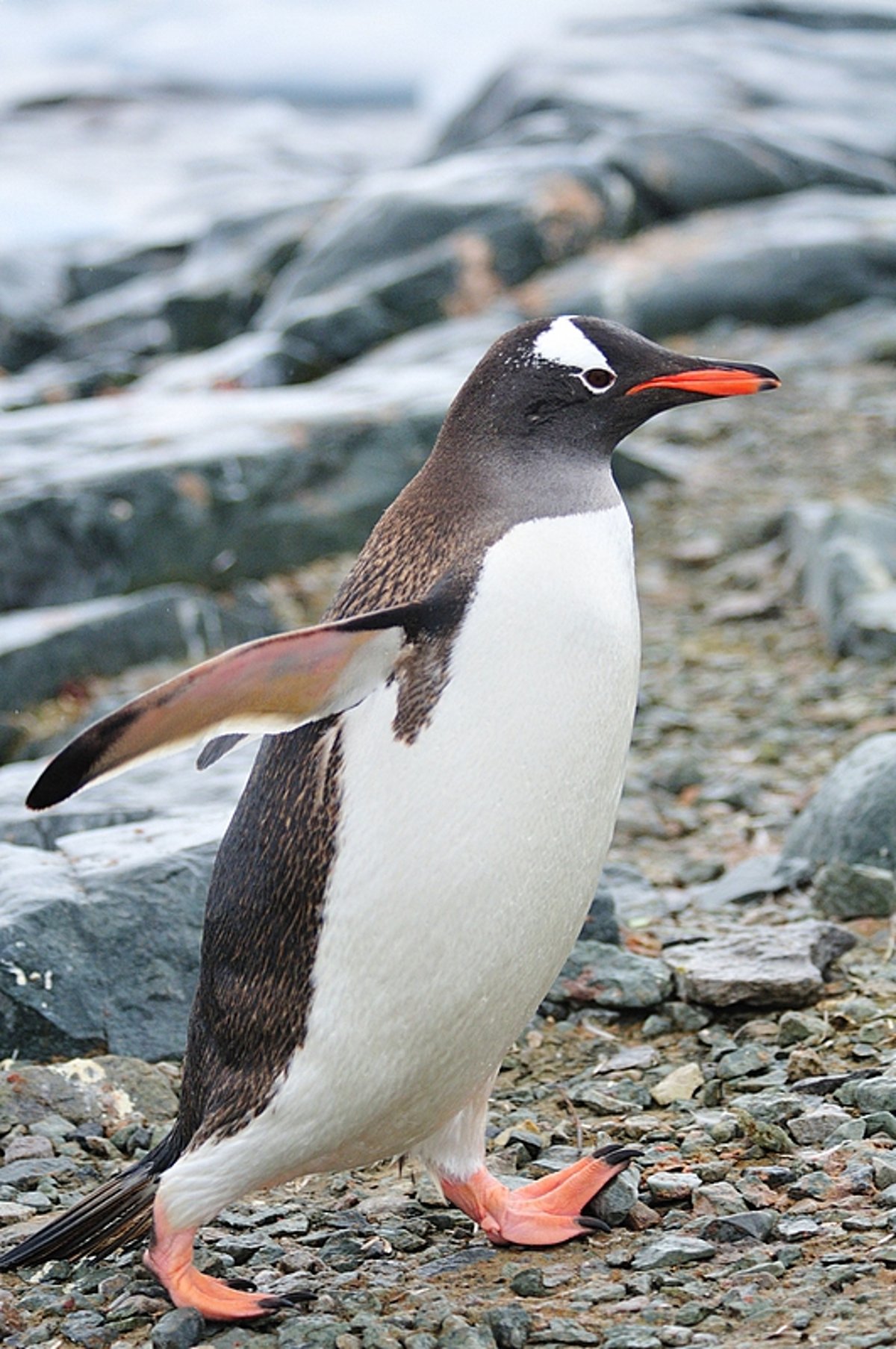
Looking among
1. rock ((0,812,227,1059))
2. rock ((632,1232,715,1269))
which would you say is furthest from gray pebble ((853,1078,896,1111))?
rock ((0,812,227,1059))

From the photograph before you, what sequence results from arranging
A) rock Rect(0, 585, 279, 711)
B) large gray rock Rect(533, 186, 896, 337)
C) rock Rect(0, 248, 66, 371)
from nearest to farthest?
rock Rect(0, 585, 279, 711)
large gray rock Rect(533, 186, 896, 337)
rock Rect(0, 248, 66, 371)

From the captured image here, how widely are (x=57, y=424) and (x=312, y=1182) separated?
549 cm

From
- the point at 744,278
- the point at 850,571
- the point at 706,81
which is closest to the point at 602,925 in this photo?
the point at 850,571

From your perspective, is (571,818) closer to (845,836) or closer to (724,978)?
(724,978)

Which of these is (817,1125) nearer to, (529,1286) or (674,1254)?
(674,1254)

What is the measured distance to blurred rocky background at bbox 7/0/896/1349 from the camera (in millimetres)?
2428

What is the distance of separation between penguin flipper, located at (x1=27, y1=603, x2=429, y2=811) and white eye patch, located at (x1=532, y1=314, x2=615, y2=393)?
479mm

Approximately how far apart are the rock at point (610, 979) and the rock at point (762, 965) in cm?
5

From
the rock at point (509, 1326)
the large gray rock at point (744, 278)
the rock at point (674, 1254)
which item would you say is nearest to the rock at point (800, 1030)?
the rock at point (674, 1254)

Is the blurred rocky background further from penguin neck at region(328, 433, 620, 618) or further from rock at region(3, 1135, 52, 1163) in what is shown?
penguin neck at region(328, 433, 620, 618)

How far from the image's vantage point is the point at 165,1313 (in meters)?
2.29

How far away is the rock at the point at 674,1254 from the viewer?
2.25 m

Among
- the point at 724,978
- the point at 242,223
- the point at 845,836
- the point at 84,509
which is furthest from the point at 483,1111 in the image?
the point at 242,223

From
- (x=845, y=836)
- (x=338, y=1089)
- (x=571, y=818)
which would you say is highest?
(x=571, y=818)
